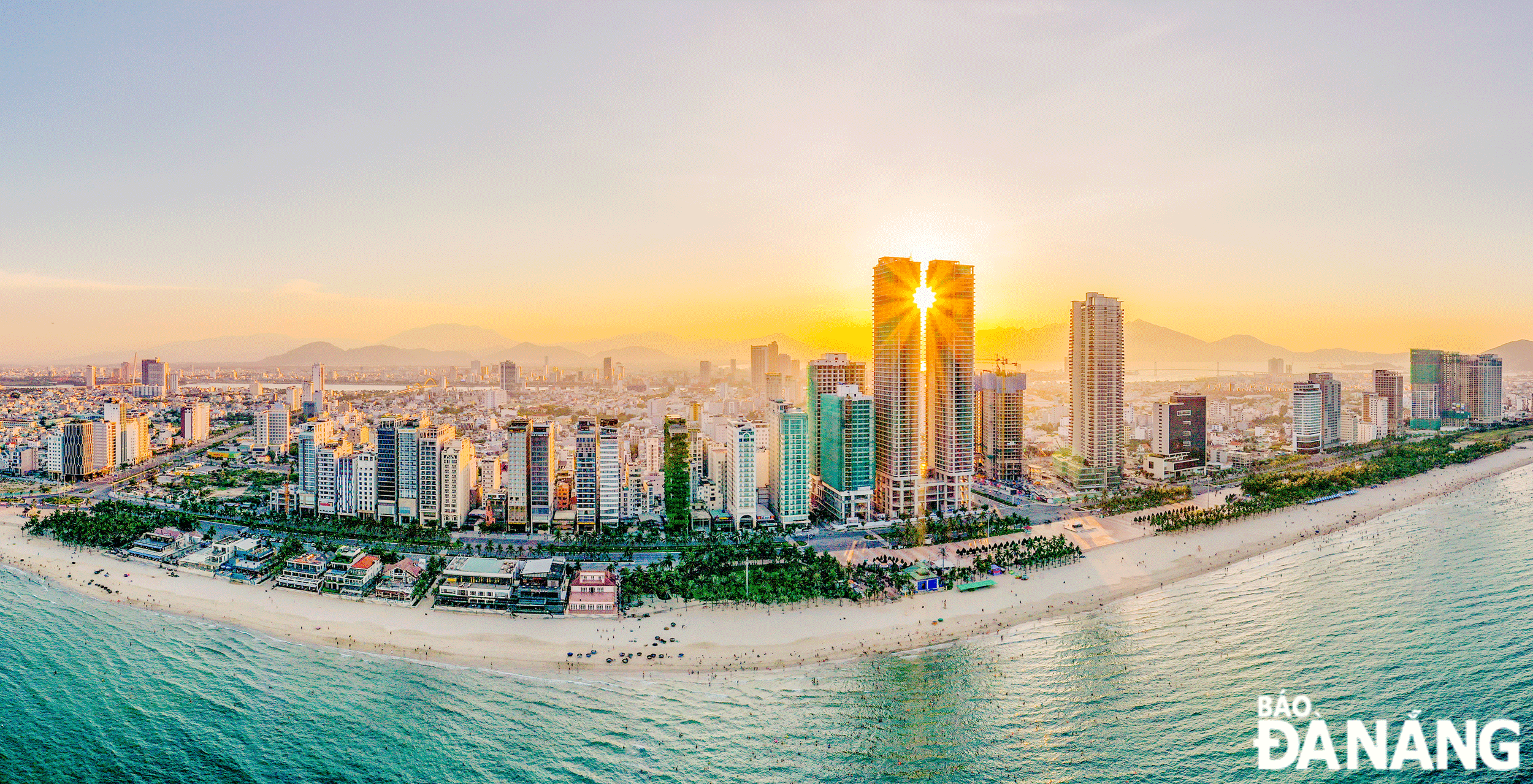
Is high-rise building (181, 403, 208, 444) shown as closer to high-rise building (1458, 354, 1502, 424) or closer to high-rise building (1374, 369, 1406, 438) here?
high-rise building (1374, 369, 1406, 438)

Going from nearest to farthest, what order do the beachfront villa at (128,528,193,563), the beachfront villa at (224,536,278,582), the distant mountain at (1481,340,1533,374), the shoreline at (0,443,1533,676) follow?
the shoreline at (0,443,1533,676)
the beachfront villa at (224,536,278,582)
the beachfront villa at (128,528,193,563)
the distant mountain at (1481,340,1533,374)

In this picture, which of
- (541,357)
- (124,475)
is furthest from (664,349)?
(124,475)

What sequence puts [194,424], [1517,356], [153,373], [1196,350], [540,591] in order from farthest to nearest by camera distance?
[1196,350]
[1517,356]
[153,373]
[194,424]
[540,591]

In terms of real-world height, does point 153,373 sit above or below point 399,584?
above

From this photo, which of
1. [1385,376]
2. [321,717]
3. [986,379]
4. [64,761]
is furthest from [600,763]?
[1385,376]

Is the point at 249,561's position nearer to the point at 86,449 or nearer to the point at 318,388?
the point at 86,449

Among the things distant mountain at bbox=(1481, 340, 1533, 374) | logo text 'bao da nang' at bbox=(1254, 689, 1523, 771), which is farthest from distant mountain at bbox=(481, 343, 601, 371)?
distant mountain at bbox=(1481, 340, 1533, 374)
